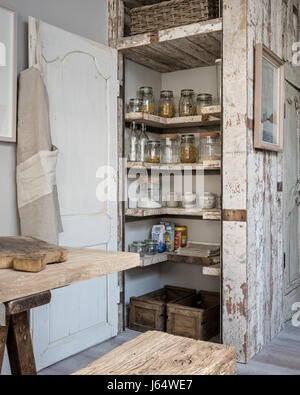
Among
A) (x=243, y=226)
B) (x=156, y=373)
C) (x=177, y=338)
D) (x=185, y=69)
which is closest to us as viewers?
(x=156, y=373)

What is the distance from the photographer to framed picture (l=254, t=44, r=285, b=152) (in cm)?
277

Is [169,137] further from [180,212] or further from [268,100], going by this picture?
[268,100]

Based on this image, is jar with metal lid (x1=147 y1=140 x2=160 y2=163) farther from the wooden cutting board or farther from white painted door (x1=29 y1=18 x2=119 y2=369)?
the wooden cutting board

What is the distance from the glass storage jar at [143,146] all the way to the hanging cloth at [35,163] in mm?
1075

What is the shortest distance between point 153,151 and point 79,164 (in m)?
0.81

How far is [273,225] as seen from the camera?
320 centimetres

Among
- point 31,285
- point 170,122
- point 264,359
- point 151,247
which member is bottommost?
point 264,359

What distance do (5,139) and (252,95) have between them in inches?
58.9

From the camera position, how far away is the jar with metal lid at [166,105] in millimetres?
3471

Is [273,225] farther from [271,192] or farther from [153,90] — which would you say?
[153,90]

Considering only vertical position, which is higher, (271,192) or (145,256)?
(271,192)

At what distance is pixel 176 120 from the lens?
11.1 feet

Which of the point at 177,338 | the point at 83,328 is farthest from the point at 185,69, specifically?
the point at 177,338

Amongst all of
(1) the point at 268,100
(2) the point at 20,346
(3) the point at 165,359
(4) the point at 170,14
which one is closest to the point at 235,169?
(1) the point at 268,100
